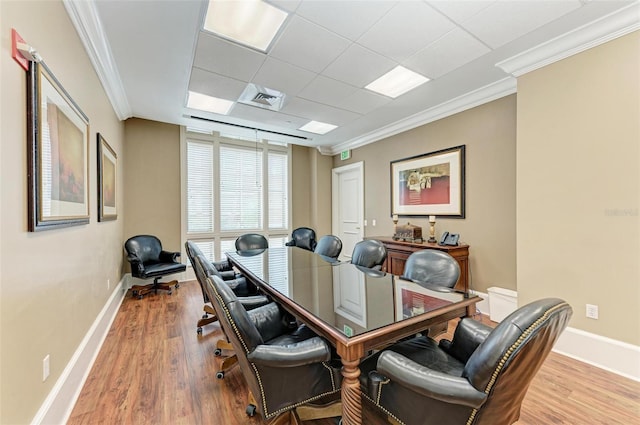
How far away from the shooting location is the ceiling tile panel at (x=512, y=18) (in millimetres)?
1938

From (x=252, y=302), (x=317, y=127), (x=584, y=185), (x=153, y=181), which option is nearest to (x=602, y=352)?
(x=584, y=185)

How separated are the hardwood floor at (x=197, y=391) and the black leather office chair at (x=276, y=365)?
421mm

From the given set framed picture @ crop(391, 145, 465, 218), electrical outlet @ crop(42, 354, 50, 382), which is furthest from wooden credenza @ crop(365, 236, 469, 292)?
electrical outlet @ crop(42, 354, 50, 382)

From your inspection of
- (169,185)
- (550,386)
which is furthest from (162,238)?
(550,386)

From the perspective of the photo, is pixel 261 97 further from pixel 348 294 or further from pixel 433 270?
pixel 433 270

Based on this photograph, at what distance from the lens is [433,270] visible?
2225 mm

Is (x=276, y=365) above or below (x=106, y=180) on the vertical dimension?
below

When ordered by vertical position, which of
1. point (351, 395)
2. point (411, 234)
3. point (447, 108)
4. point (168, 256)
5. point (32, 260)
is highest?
point (447, 108)

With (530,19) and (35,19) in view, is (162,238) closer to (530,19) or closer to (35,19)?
(35,19)

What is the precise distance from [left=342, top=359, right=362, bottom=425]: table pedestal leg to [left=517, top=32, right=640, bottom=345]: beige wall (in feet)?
7.56

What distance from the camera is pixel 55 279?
1636 millimetres

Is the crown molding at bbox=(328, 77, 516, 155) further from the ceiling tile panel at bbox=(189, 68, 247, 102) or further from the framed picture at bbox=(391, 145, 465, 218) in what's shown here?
the ceiling tile panel at bbox=(189, 68, 247, 102)

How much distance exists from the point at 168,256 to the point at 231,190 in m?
1.74

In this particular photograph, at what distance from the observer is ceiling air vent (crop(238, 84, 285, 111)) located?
3.29 m
